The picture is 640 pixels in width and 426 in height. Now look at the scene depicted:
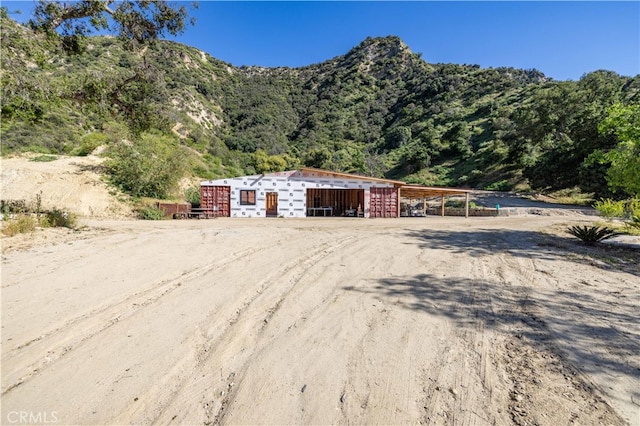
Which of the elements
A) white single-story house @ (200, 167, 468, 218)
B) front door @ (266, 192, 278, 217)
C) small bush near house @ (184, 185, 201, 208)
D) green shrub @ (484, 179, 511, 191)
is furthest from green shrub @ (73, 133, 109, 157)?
green shrub @ (484, 179, 511, 191)

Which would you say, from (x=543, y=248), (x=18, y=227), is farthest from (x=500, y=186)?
(x=18, y=227)

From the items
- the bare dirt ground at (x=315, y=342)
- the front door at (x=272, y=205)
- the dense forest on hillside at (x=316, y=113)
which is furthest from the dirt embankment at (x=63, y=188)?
the bare dirt ground at (x=315, y=342)

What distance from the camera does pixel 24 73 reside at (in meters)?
7.02

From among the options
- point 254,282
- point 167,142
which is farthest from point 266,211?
point 254,282

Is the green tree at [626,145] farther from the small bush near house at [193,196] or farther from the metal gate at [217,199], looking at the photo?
the small bush near house at [193,196]

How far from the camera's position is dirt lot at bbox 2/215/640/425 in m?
2.02

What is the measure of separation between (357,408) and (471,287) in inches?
125

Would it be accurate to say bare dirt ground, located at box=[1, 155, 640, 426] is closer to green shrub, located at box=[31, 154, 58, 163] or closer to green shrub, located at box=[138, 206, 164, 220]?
green shrub, located at box=[138, 206, 164, 220]

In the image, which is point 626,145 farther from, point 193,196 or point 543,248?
point 193,196

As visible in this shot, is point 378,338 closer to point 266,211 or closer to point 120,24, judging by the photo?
point 120,24

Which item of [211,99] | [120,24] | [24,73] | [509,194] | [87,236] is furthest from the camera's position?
[211,99]

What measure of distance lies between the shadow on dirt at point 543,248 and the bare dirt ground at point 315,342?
0.89m

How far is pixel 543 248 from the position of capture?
25.2ft

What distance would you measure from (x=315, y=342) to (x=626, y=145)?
10500 mm
